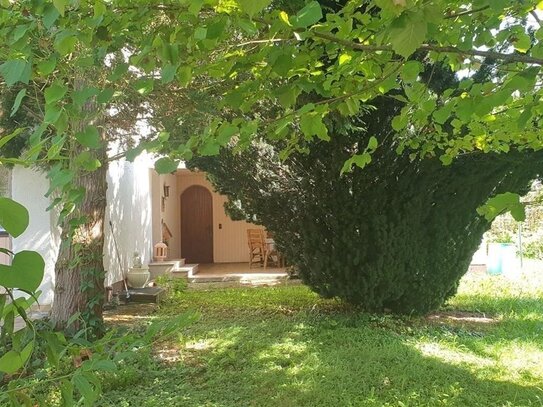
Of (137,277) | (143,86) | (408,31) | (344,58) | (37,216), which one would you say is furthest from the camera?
(137,277)

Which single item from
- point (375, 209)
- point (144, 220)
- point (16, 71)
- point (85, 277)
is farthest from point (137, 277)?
point (16, 71)

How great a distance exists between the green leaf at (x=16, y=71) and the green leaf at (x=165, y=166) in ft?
1.40

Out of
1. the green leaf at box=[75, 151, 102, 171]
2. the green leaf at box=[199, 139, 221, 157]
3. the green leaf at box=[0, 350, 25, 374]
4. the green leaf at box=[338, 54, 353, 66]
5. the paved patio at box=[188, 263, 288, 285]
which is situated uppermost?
the green leaf at box=[338, 54, 353, 66]

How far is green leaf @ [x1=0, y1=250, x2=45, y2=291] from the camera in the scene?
29.7 inches

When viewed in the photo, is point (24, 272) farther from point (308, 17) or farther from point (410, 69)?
point (410, 69)

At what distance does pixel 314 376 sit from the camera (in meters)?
4.68

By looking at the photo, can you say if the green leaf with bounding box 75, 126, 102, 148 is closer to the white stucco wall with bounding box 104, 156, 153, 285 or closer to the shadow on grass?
the shadow on grass

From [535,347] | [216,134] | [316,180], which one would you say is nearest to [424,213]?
[316,180]

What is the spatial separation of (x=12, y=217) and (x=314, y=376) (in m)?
4.31

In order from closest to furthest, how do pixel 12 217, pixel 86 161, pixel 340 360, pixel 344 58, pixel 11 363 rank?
pixel 12 217 → pixel 11 363 → pixel 86 161 → pixel 344 58 → pixel 340 360

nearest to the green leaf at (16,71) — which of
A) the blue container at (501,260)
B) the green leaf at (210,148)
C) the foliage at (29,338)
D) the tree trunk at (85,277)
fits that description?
the foliage at (29,338)

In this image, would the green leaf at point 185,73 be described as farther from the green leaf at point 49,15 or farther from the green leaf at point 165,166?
the green leaf at point 49,15

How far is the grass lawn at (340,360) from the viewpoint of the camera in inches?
167

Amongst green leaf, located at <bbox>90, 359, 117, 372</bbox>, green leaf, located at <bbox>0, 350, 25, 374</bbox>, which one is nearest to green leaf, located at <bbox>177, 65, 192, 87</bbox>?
green leaf, located at <bbox>90, 359, 117, 372</bbox>
